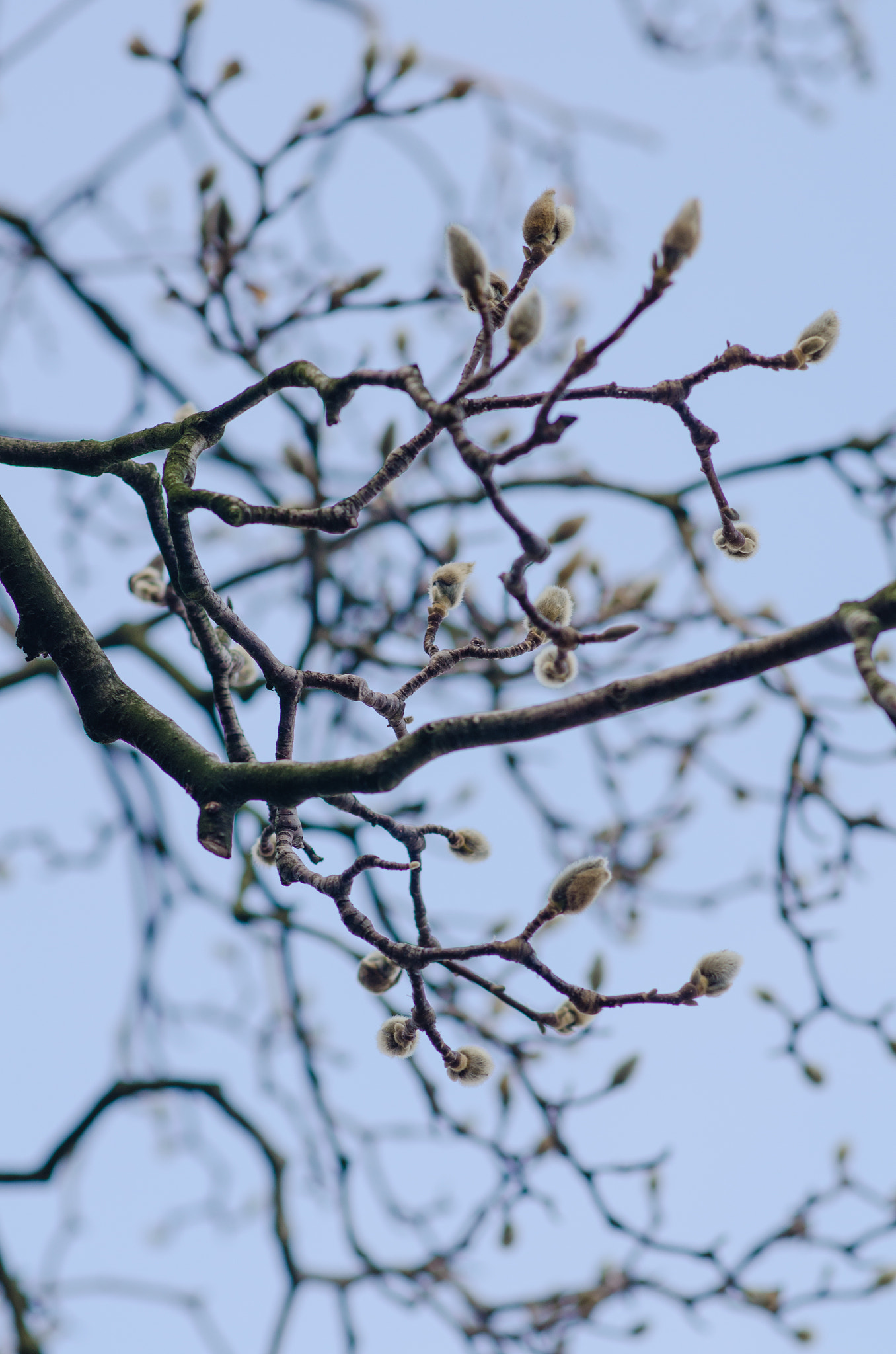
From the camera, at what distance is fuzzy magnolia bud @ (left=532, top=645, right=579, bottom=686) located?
1.51 metres

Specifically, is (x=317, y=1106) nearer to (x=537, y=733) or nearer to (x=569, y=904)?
(x=569, y=904)

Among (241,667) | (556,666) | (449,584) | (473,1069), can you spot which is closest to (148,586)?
(241,667)

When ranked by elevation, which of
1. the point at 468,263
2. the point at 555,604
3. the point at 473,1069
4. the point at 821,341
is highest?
the point at 821,341

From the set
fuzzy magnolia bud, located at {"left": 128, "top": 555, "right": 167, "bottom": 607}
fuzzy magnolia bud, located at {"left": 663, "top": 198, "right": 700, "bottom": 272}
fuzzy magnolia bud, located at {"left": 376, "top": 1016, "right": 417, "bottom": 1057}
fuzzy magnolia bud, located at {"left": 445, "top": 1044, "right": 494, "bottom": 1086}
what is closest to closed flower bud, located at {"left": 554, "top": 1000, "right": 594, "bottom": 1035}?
fuzzy magnolia bud, located at {"left": 445, "top": 1044, "right": 494, "bottom": 1086}

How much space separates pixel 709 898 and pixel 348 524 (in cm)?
379

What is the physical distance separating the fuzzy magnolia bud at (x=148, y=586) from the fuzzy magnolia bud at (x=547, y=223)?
1.20 meters

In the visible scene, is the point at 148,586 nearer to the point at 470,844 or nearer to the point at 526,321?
the point at 470,844

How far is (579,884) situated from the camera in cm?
158

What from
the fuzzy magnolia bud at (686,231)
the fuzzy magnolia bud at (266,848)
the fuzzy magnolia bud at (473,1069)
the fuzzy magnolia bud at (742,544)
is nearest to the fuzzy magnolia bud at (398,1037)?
the fuzzy magnolia bud at (473,1069)

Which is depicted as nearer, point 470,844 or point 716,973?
point 716,973

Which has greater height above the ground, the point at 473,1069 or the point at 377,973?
the point at 377,973

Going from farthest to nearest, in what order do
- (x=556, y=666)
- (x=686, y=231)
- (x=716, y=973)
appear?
1. (x=716, y=973)
2. (x=556, y=666)
3. (x=686, y=231)

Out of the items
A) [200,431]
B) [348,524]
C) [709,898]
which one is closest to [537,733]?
[348,524]

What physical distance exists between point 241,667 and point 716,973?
3.67 ft
